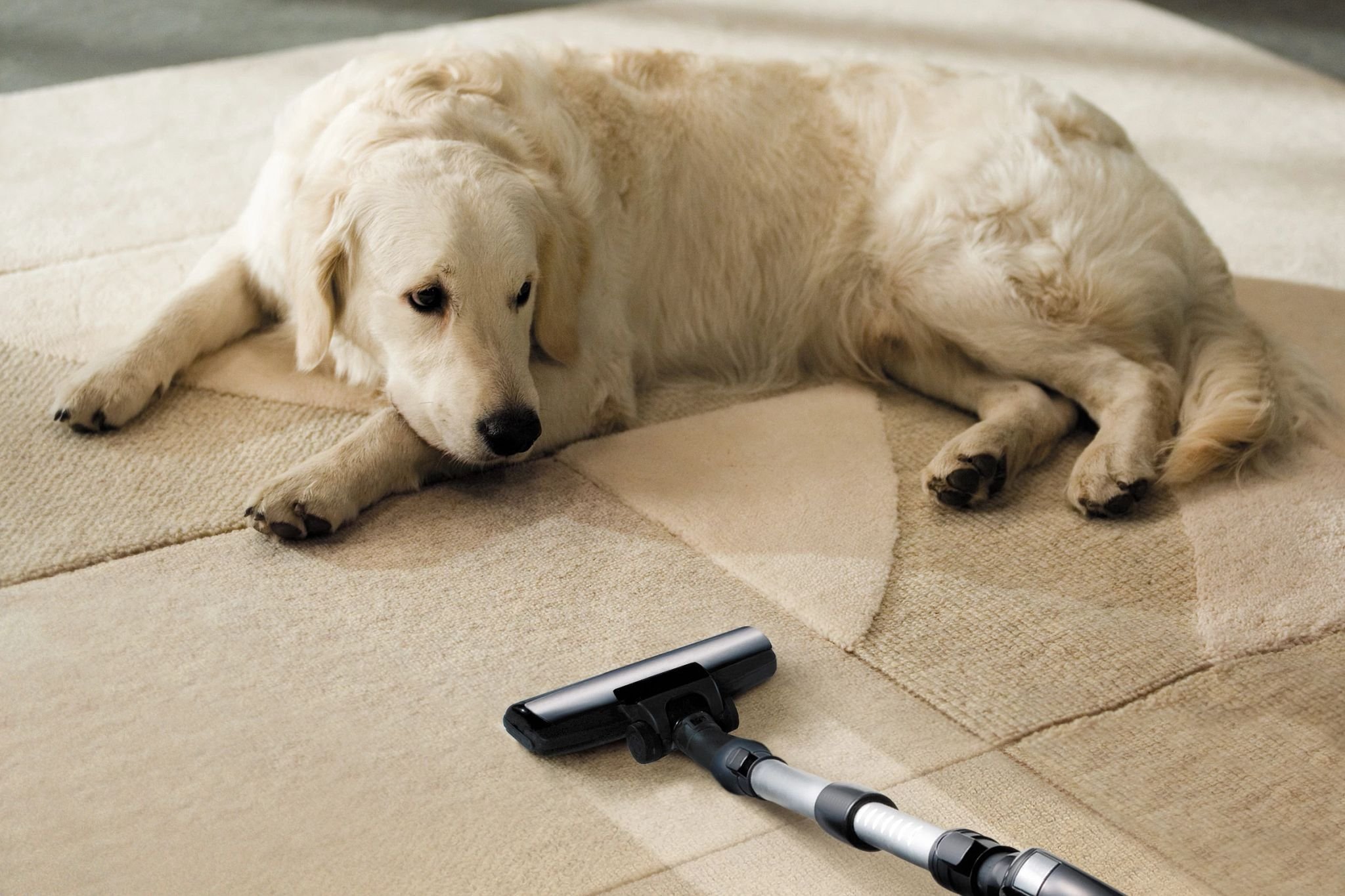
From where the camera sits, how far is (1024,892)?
1367 millimetres

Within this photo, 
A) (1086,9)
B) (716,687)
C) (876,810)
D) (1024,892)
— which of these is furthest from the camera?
(1086,9)

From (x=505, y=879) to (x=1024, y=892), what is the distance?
2.23ft

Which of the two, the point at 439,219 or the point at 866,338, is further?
the point at 866,338

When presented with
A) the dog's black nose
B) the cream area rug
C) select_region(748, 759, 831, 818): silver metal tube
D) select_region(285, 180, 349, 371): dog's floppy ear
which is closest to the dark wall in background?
the cream area rug

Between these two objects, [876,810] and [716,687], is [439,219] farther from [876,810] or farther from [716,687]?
[876,810]

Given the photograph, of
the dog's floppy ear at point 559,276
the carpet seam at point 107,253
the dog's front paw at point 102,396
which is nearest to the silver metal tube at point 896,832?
the dog's floppy ear at point 559,276

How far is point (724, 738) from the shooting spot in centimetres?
183

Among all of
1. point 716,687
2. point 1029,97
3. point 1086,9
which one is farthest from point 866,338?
point 1086,9

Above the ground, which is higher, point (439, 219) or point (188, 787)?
point (439, 219)

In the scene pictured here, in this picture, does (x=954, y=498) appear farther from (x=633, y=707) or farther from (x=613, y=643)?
(x=633, y=707)

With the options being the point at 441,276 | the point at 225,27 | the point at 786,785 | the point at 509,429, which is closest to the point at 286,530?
the point at 509,429

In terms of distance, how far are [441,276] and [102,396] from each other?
80 cm

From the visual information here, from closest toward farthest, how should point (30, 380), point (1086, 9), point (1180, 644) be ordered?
point (1180, 644)
point (30, 380)
point (1086, 9)

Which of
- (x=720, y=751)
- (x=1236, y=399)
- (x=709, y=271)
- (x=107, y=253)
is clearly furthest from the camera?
(x=107, y=253)
